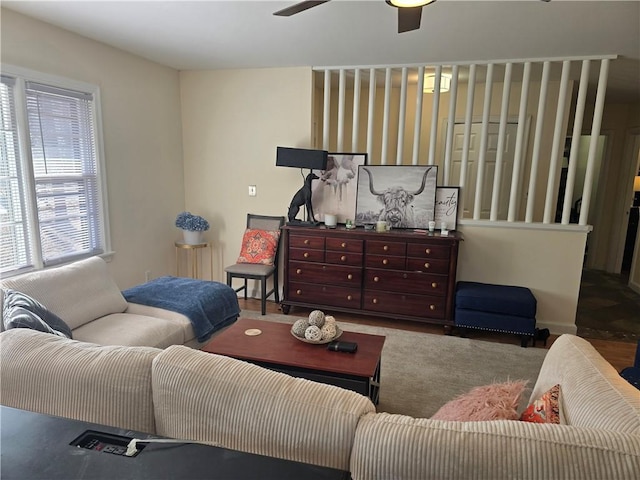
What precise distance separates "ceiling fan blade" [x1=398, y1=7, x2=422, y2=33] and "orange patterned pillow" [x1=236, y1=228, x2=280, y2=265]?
2608 millimetres

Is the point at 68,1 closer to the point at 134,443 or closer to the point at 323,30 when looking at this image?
the point at 323,30

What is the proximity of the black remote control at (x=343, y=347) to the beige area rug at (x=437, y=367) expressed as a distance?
0.54 meters

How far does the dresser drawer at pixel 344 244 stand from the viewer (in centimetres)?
399

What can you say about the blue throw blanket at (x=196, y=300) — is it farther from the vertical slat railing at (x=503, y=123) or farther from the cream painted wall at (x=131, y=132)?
the vertical slat railing at (x=503, y=123)

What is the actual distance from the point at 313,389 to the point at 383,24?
104 inches

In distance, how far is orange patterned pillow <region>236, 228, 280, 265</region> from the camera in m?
4.40

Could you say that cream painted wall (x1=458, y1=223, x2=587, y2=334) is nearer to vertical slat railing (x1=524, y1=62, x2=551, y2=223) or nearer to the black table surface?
vertical slat railing (x1=524, y1=62, x2=551, y2=223)

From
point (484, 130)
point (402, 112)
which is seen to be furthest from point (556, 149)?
point (402, 112)

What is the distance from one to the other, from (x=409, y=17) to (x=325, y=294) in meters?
2.67

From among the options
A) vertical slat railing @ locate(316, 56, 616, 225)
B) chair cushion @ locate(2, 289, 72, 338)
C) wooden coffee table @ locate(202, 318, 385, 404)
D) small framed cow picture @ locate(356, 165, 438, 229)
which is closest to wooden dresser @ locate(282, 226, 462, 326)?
small framed cow picture @ locate(356, 165, 438, 229)

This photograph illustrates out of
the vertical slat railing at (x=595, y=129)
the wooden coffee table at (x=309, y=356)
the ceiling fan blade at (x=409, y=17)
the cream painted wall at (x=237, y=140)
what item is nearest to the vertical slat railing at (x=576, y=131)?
the vertical slat railing at (x=595, y=129)

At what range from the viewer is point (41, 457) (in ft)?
3.10

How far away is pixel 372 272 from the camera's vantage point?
A: 399 cm

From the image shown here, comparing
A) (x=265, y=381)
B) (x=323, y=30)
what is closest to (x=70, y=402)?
(x=265, y=381)
